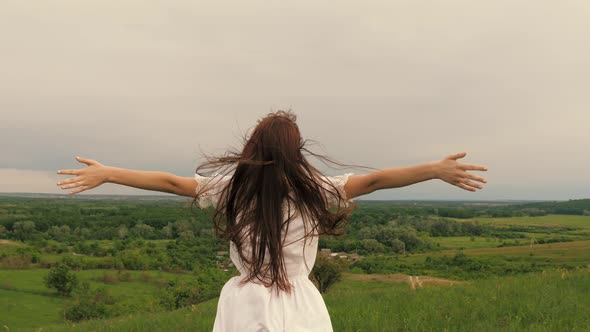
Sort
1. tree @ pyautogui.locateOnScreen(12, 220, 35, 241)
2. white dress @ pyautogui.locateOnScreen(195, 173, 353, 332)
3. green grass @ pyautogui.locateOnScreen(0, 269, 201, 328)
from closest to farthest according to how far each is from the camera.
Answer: white dress @ pyautogui.locateOnScreen(195, 173, 353, 332)
green grass @ pyautogui.locateOnScreen(0, 269, 201, 328)
tree @ pyautogui.locateOnScreen(12, 220, 35, 241)

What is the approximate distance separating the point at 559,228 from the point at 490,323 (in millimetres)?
174643

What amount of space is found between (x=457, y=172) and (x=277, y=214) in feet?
4.35

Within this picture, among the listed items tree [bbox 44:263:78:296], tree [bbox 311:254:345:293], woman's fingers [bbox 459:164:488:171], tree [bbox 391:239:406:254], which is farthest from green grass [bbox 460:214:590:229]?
woman's fingers [bbox 459:164:488:171]

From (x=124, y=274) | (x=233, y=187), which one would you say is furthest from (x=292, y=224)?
(x=124, y=274)

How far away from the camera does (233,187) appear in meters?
3.33

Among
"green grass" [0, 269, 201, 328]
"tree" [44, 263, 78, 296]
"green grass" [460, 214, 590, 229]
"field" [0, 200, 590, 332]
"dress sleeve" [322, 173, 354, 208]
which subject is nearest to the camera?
"dress sleeve" [322, 173, 354, 208]

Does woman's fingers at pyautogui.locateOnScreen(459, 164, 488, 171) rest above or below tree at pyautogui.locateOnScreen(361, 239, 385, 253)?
above

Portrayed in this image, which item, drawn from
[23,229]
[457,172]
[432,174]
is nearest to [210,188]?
[432,174]

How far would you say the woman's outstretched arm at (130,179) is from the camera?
3477mm

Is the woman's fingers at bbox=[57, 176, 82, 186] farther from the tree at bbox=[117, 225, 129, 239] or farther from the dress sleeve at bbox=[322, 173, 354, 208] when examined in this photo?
the tree at bbox=[117, 225, 129, 239]

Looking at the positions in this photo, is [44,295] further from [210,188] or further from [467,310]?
[210,188]

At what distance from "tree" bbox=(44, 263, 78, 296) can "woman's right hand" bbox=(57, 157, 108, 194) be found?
122025 millimetres

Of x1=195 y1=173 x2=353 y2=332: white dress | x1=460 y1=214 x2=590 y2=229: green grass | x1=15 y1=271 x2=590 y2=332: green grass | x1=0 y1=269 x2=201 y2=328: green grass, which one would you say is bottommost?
x1=0 y1=269 x2=201 y2=328: green grass

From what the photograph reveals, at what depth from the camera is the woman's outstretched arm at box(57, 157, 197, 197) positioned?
3477 millimetres
